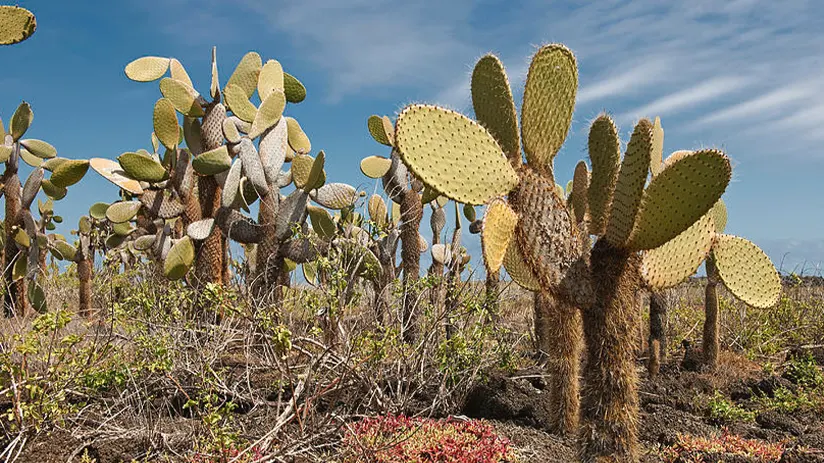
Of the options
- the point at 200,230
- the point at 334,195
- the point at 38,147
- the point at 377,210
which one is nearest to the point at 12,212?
the point at 38,147

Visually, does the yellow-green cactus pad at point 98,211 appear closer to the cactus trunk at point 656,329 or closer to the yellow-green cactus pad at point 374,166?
the yellow-green cactus pad at point 374,166

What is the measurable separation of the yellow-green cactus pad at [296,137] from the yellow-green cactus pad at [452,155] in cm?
390

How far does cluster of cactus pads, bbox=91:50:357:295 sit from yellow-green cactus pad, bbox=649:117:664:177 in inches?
93.1

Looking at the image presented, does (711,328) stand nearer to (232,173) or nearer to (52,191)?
(232,173)

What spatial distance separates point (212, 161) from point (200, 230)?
67 cm

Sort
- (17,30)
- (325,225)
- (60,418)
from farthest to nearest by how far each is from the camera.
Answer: (325,225) < (17,30) < (60,418)

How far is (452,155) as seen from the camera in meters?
3.30

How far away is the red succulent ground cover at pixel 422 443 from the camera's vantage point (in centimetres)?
342

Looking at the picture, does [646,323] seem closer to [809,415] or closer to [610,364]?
[809,415]

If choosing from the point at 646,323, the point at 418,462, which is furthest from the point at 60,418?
the point at 646,323

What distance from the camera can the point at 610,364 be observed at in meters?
3.41

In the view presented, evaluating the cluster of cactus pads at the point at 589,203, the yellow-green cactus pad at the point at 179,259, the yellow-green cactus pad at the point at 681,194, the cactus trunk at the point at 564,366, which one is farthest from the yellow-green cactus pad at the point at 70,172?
the yellow-green cactus pad at the point at 681,194

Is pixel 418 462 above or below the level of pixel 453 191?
below

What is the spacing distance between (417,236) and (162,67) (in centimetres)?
302
